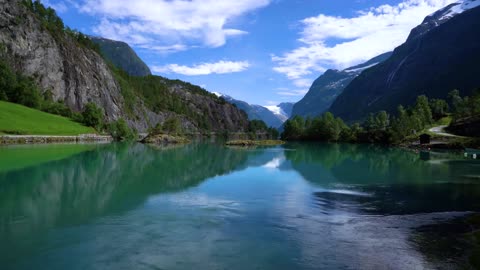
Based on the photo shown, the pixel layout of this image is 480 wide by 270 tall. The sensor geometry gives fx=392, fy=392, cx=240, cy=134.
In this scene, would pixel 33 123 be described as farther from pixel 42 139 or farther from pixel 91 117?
pixel 91 117

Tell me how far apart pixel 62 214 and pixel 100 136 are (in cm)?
13814

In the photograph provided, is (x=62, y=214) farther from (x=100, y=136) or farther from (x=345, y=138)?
(x=345, y=138)

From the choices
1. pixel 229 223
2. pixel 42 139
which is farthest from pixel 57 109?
pixel 229 223

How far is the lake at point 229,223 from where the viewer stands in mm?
16562

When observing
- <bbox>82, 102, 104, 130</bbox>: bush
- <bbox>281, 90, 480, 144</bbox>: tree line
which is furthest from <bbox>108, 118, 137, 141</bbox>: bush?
<bbox>281, 90, 480, 144</bbox>: tree line

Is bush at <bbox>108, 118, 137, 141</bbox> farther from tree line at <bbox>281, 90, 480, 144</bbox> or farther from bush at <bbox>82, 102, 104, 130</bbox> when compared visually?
tree line at <bbox>281, 90, 480, 144</bbox>

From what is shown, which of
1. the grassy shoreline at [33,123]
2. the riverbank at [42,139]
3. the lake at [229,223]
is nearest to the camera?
the lake at [229,223]

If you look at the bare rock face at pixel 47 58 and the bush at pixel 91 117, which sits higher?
the bare rock face at pixel 47 58

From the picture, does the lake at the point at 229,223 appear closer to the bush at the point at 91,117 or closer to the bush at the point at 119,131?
the bush at the point at 91,117

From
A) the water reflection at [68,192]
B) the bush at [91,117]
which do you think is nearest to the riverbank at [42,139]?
the bush at [91,117]

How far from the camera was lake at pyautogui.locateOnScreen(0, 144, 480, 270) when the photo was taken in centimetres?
1656

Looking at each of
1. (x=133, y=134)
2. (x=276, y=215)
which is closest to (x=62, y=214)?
(x=276, y=215)

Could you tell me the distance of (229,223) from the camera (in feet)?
76.2

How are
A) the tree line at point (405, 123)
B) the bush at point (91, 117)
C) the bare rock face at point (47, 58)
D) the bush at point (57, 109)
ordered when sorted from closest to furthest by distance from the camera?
the tree line at point (405, 123)
the bush at point (57, 109)
the bare rock face at point (47, 58)
the bush at point (91, 117)
